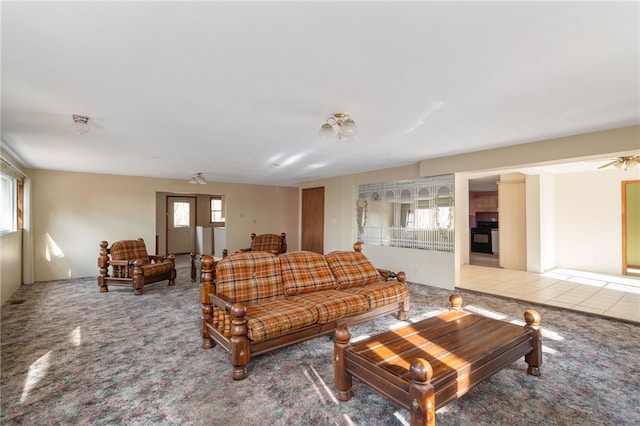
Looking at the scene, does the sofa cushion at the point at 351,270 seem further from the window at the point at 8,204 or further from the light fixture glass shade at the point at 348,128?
the window at the point at 8,204

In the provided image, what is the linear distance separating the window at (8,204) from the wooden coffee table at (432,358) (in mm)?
5906

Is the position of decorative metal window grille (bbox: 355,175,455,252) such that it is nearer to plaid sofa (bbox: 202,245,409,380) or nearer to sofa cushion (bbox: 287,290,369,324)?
plaid sofa (bbox: 202,245,409,380)

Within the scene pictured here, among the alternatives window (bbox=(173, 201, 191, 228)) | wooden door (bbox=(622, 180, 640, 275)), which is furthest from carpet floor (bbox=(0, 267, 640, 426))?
window (bbox=(173, 201, 191, 228))

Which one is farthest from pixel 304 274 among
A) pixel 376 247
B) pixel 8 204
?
pixel 8 204

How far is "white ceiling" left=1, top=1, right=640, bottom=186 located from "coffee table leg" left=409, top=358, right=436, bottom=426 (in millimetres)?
1835

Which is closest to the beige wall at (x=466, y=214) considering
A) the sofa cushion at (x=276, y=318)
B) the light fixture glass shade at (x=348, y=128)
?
the light fixture glass shade at (x=348, y=128)

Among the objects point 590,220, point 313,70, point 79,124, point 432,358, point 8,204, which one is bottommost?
point 432,358

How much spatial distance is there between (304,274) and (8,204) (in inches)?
221

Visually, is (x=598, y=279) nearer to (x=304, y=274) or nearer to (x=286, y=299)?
(x=304, y=274)

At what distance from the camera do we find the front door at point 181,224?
9.59 metres

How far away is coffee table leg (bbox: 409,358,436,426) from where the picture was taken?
5.16 ft

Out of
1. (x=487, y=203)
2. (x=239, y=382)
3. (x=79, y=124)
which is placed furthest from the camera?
(x=487, y=203)

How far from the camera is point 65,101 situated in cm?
252

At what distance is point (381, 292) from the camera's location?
347cm
